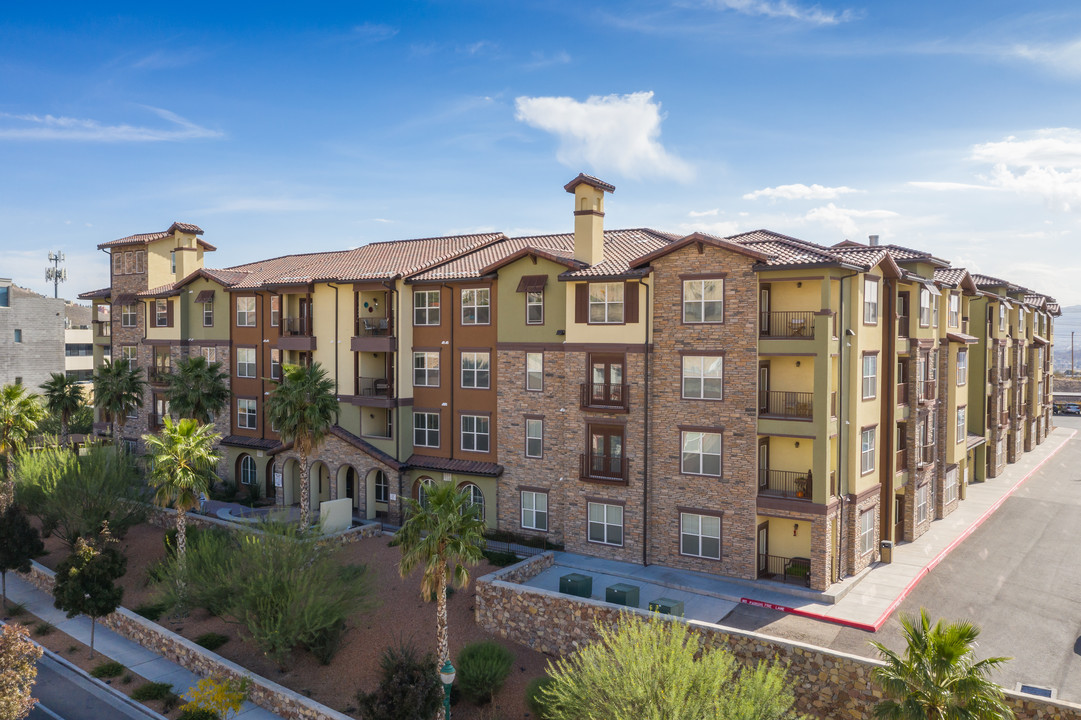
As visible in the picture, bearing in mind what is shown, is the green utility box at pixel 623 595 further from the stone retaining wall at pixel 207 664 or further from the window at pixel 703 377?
the stone retaining wall at pixel 207 664

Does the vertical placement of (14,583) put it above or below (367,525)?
below

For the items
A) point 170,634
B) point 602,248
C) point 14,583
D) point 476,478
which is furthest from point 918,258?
point 14,583

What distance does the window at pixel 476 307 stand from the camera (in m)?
37.4

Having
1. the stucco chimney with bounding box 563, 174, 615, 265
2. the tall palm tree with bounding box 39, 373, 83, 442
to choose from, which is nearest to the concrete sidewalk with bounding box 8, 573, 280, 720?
the tall palm tree with bounding box 39, 373, 83, 442

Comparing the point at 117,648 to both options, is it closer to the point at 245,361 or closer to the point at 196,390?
the point at 196,390

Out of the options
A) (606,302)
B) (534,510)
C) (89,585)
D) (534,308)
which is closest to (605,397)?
(606,302)

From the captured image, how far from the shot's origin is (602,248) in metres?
34.8

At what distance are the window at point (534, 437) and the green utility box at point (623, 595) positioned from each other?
9798 millimetres

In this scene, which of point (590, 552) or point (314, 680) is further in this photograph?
point (590, 552)

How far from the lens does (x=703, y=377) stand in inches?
1201

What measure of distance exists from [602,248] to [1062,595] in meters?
22.9

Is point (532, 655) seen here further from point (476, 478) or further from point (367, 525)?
point (367, 525)

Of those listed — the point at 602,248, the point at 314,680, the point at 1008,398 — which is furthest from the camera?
the point at 1008,398

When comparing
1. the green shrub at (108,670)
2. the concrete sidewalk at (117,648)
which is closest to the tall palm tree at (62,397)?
the concrete sidewalk at (117,648)
